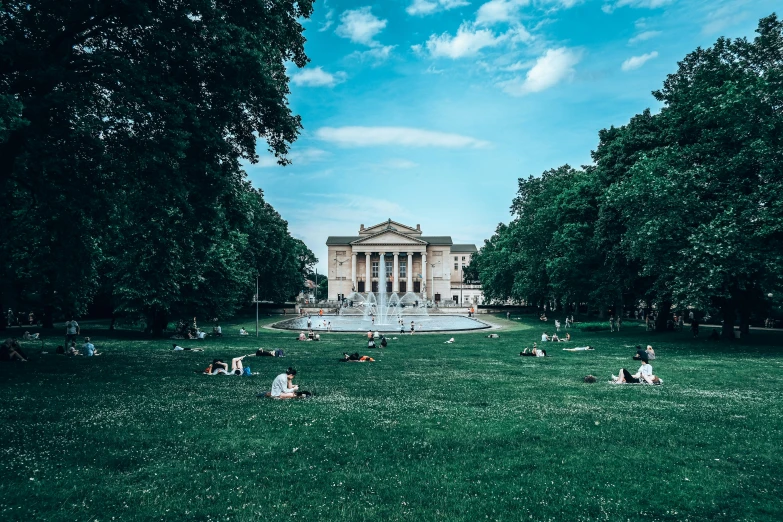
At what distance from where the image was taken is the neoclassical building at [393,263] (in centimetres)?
11831

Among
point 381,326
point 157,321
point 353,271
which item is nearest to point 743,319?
point 381,326

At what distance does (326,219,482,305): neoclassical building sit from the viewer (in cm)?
11831

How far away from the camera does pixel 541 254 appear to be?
172 ft

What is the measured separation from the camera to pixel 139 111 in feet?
44.2

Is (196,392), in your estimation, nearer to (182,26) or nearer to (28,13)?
(182,26)

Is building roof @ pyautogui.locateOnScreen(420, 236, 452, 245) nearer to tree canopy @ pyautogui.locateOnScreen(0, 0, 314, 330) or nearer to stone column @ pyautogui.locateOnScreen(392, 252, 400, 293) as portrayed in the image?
stone column @ pyautogui.locateOnScreen(392, 252, 400, 293)

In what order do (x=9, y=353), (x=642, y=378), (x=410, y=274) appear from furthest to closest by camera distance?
(x=410, y=274) < (x=9, y=353) < (x=642, y=378)

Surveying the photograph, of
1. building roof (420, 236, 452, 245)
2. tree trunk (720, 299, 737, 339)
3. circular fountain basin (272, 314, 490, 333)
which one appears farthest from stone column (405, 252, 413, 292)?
tree trunk (720, 299, 737, 339)

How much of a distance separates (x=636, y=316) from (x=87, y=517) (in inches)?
2442

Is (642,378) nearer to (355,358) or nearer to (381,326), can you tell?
(355,358)

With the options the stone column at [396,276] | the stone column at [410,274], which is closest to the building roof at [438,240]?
the stone column at [410,274]

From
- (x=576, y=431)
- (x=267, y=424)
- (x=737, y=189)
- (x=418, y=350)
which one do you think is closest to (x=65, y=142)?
(x=267, y=424)

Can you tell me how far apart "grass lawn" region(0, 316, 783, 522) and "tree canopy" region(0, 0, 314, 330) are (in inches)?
196

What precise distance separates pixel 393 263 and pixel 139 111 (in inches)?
4231
